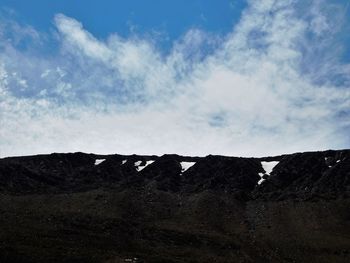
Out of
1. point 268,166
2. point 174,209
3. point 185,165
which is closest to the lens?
point 174,209

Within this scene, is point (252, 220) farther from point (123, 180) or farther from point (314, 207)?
point (123, 180)

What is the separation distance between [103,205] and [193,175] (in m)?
28.4

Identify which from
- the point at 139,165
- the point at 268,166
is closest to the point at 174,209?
the point at 139,165

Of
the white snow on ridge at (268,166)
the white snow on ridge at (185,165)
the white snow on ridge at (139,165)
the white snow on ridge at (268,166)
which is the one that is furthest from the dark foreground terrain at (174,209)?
the white snow on ridge at (268,166)

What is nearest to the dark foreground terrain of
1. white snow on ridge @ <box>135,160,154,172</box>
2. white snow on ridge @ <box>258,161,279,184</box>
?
white snow on ridge @ <box>135,160,154,172</box>

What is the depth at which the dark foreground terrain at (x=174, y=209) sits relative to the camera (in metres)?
47.8

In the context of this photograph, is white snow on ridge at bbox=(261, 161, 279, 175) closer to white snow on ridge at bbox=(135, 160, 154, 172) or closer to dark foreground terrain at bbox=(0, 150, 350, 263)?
dark foreground terrain at bbox=(0, 150, 350, 263)

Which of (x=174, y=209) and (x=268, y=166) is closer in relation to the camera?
(x=174, y=209)

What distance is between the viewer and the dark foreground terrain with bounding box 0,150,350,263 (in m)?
47.8

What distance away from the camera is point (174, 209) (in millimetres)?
72312

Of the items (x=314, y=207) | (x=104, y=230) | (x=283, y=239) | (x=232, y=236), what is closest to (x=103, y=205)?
(x=104, y=230)

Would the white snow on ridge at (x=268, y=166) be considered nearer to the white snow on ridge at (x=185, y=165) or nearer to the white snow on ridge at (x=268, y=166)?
the white snow on ridge at (x=268, y=166)

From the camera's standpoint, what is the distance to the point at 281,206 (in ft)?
242

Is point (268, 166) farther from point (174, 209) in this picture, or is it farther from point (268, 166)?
point (174, 209)
